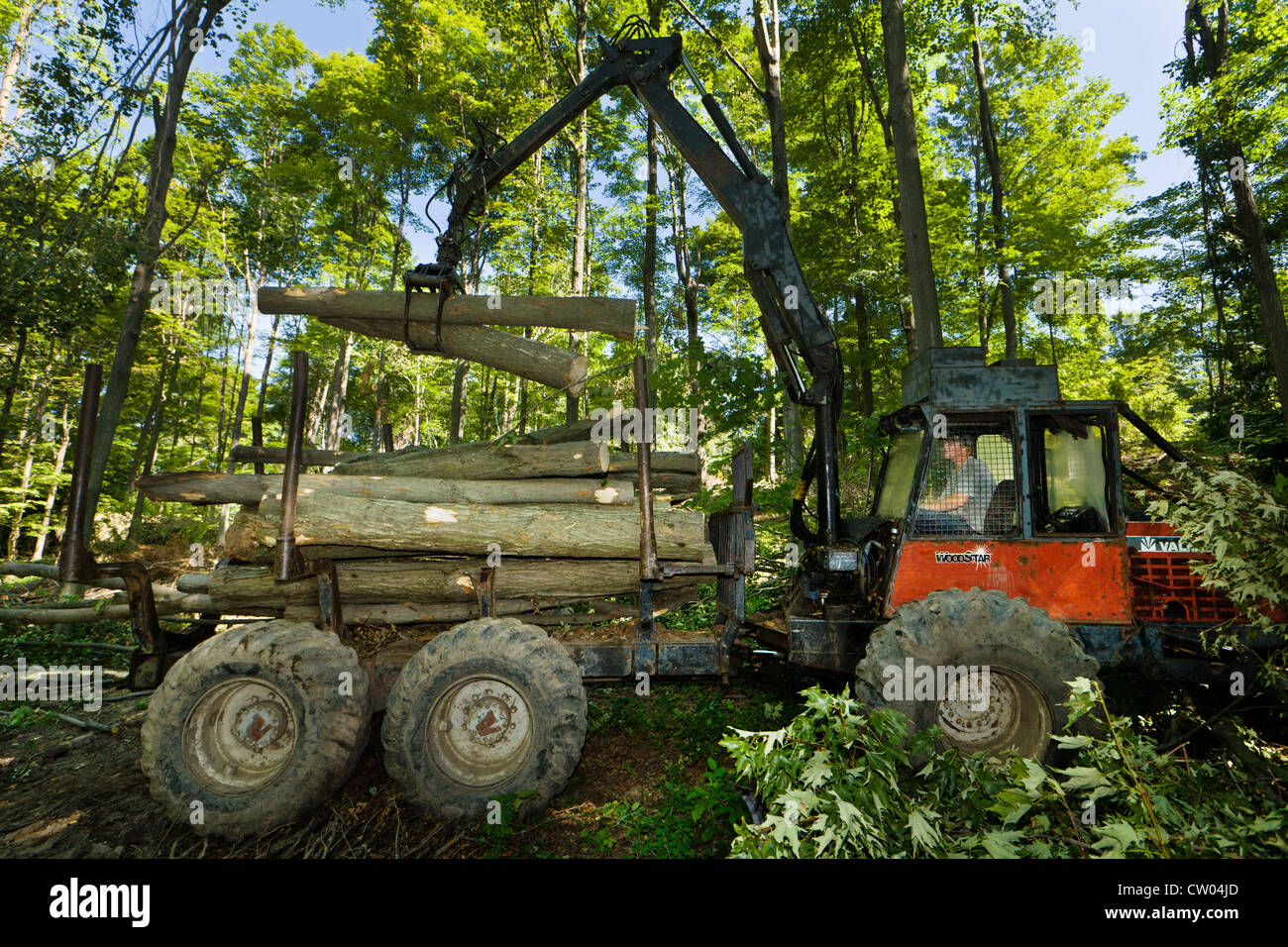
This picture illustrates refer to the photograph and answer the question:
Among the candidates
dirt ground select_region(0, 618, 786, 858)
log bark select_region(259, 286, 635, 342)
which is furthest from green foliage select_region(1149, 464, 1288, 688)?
log bark select_region(259, 286, 635, 342)

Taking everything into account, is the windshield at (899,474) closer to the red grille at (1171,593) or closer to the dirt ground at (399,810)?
the red grille at (1171,593)

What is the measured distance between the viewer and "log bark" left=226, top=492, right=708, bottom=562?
153 inches

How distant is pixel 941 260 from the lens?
14.5 metres

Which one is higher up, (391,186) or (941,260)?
(391,186)

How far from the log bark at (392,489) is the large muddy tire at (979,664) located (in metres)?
2.18

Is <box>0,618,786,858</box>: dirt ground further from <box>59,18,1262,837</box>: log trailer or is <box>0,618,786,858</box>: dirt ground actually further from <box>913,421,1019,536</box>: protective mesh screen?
<box>913,421,1019,536</box>: protective mesh screen

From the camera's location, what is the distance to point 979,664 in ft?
11.6

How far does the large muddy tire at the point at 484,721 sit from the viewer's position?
352 centimetres

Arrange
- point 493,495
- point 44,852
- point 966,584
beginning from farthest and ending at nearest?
point 493,495, point 966,584, point 44,852

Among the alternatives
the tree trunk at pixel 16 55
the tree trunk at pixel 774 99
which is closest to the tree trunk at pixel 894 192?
the tree trunk at pixel 774 99

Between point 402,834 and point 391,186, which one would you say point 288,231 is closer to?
point 391,186

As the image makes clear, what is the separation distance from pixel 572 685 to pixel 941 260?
15312 millimetres

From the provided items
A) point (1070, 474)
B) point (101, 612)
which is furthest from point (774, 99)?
point (101, 612)
